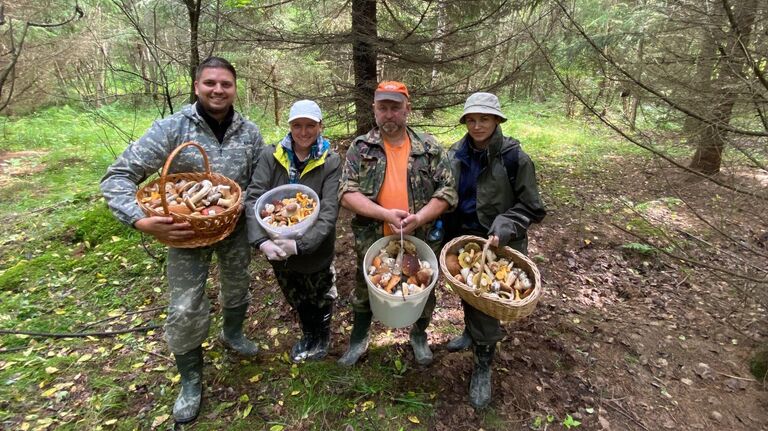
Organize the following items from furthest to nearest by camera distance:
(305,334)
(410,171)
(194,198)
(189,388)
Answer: (305,334) < (189,388) < (410,171) < (194,198)

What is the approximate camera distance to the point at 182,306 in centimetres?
239

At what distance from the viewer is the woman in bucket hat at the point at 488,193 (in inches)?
88.8

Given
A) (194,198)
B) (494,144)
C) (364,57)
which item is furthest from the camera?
(364,57)

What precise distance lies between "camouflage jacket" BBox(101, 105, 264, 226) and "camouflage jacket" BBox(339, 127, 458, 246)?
74cm

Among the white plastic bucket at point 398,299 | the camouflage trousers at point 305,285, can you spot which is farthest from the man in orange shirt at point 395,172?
the camouflage trousers at point 305,285

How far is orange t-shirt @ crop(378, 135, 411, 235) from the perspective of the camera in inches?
95.5

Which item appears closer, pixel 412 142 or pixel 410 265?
pixel 410 265

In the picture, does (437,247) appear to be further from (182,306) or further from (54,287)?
(54,287)

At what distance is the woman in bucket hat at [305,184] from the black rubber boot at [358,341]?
37 centimetres

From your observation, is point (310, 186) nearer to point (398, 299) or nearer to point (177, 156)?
point (177, 156)

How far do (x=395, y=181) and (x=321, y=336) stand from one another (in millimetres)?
1529

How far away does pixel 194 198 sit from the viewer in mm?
2096

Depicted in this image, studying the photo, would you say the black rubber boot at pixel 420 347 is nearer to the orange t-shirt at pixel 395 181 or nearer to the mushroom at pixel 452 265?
the mushroom at pixel 452 265

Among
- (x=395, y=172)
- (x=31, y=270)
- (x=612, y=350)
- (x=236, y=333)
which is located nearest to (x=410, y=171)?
(x=395, y=172)
